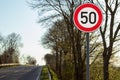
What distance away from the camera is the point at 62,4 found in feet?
111

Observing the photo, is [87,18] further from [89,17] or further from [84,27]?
[84,27]

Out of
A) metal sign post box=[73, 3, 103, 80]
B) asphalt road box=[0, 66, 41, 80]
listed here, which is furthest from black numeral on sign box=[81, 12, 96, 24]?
asphalt road box=[0, 66, 41, 80]

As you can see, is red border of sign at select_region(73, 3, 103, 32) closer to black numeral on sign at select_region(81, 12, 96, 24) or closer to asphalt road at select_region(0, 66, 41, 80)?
black numeral on sign at select_region(81, 12, 96, 24)

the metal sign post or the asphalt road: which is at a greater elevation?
the metal sign post

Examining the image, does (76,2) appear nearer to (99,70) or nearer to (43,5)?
(43,5)

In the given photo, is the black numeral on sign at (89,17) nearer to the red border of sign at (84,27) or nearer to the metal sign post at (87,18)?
the metal sign post at (87,18)

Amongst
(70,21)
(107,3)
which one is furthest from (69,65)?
(107,3)

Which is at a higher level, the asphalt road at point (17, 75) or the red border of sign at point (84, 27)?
the red border of sign at point (84, 27)

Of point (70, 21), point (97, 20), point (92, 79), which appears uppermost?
point (70, 21)

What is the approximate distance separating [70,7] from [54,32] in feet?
78.1

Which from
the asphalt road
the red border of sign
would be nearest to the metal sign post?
the red border of sign

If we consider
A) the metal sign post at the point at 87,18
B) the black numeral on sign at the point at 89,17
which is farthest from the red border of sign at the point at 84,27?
the black numeral on sign at the point at 89,17

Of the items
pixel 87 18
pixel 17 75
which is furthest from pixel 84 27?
pixel 17 75

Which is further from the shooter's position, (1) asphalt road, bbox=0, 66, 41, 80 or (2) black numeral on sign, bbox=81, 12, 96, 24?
(1) asphalt road, bbox=0, 66, 41, 80
